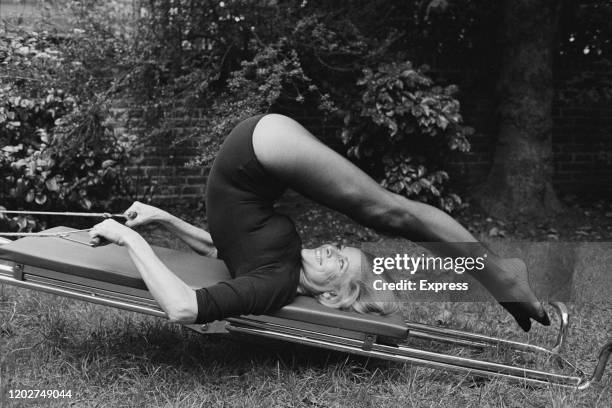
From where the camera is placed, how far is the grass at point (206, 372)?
103 inches

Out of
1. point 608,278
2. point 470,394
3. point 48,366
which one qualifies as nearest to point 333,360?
point 470,394

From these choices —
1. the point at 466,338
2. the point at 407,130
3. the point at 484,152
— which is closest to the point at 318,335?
the point at 466,338

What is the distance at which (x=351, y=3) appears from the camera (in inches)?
226

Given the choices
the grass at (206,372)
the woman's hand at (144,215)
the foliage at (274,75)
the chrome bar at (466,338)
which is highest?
the foliage at (274,75)

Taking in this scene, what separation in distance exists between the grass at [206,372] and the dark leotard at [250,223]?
0.43 metres

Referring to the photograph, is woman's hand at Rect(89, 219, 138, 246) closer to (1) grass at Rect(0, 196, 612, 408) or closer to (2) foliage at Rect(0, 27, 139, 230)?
(1) grass at Rect(0, 196, 612, 408)

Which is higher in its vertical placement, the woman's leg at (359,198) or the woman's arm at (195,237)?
the woman's leg at (359,198)

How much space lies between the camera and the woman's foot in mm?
2660

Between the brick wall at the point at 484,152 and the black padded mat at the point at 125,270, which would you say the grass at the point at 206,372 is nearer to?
the black padded mat at the point at 125,270

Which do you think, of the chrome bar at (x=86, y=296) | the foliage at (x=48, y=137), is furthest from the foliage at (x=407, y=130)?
the chrome bar at (x=86, y=296)

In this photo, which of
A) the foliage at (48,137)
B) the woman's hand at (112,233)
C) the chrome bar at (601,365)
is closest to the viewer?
the woman's hand at (112,233)

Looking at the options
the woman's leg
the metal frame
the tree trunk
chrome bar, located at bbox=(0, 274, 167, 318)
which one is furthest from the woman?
the tree trunk

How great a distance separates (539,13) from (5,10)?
520 centimetres

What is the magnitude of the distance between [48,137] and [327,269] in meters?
3.29
